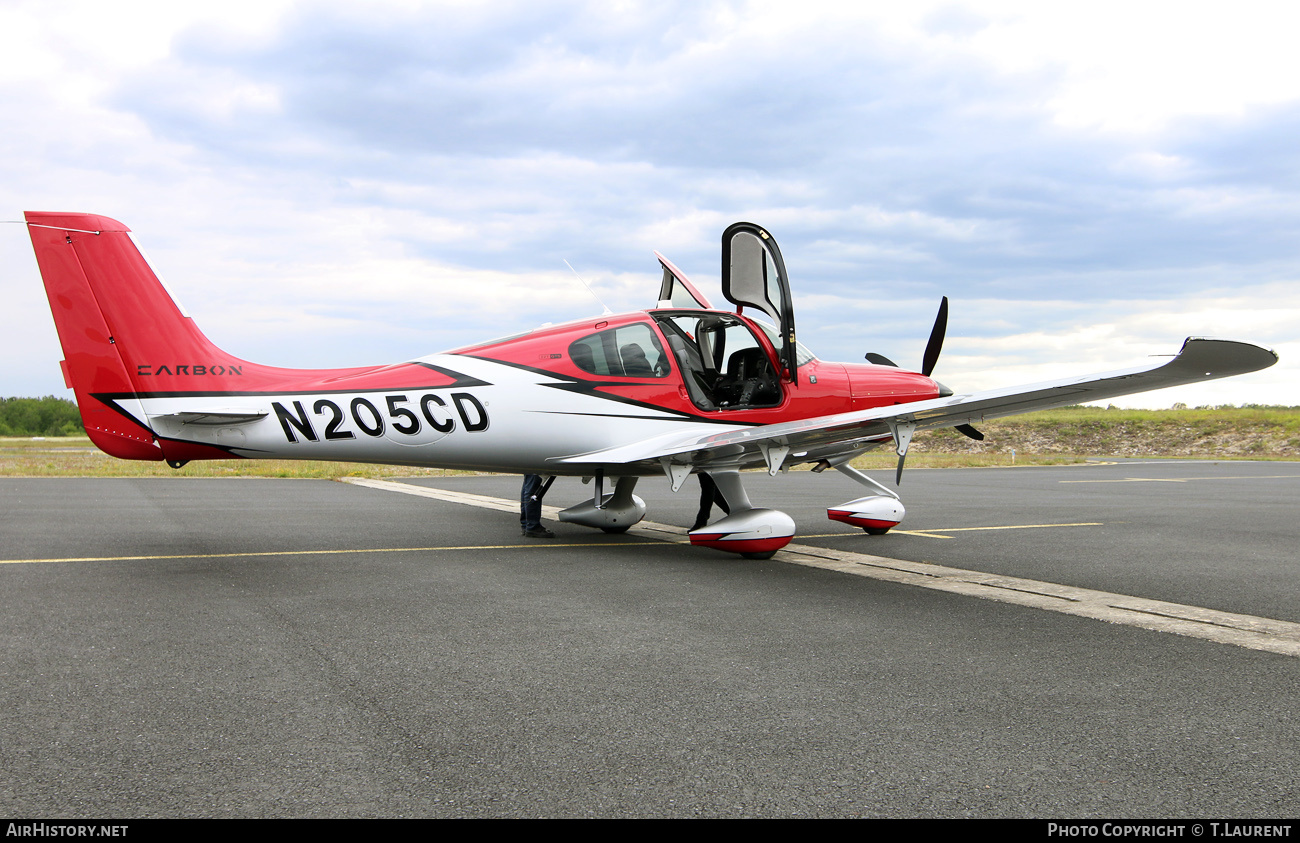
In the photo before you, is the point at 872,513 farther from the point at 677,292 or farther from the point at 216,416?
the point at 216,416

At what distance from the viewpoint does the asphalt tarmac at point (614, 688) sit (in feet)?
9.27

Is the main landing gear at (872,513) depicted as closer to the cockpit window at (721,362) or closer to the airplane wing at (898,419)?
the airplane wing at (898,419)

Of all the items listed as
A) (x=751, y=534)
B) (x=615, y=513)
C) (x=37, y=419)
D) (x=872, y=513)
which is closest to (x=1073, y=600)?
(x=751, y=534)

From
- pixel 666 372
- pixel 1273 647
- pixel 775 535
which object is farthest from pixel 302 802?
pixel 666 372

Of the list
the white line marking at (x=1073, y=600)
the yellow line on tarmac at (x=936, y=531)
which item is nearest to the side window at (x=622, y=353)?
the white line marking at (x=1073, y=600)

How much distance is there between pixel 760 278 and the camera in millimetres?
8766

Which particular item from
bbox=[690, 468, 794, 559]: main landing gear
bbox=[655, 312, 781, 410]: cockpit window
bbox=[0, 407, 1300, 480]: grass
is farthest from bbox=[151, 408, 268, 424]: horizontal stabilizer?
bbox=[0, 407, 1300, 480]: grass

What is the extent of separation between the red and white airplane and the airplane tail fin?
1 cm

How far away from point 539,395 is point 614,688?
4.89 meters

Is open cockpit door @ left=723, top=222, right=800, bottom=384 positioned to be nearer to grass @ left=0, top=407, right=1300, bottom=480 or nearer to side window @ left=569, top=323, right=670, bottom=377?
side window @ left=569, top=323, right=670, bottom=377

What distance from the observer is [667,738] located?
333 cm

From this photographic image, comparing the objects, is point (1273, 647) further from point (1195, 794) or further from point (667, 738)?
point (667, 738)

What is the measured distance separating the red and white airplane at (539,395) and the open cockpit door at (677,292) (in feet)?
0.16

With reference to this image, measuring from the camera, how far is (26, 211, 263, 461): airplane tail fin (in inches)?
301
